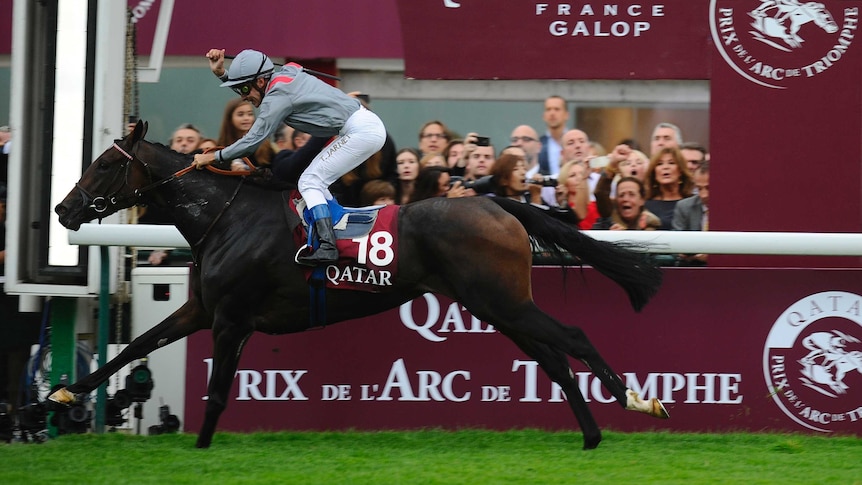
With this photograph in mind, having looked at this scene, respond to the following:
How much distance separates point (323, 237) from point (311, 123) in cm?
58

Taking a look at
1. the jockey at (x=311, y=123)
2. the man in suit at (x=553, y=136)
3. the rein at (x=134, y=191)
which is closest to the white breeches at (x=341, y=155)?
the jockey at (x=311, y=123)

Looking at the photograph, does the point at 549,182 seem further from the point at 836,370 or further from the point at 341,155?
the point at 836,370

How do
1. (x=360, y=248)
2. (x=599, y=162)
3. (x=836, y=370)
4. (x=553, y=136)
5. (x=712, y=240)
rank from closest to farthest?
(x=360, y=248) → (x=712, y=240) → (x=836, y=370) → (x=599, y=162) → (x=553, y=136)

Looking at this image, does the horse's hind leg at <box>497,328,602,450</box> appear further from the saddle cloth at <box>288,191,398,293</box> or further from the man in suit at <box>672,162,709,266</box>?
the man in suit at <box>672,162,709,266</box>

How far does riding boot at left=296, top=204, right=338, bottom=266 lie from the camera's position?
231 inches

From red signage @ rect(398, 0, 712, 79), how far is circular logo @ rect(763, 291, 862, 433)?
1354 millimetres

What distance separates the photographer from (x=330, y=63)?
9914 mm

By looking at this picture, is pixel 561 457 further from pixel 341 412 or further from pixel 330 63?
pixel 330 63

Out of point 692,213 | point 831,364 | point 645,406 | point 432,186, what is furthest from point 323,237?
point 831,364

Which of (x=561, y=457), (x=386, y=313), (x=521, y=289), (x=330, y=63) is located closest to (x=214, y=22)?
(x=330, y=63)

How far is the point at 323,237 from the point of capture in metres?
5.87

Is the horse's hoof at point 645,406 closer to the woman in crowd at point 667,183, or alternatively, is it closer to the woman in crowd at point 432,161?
the woman in crowd at point 667,183

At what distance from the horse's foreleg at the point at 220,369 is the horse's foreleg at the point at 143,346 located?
241 millimetres

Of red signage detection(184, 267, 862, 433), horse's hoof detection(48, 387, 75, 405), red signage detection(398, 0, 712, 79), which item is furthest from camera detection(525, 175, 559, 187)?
horse's hoof detection(48, 387, 75, 405)
